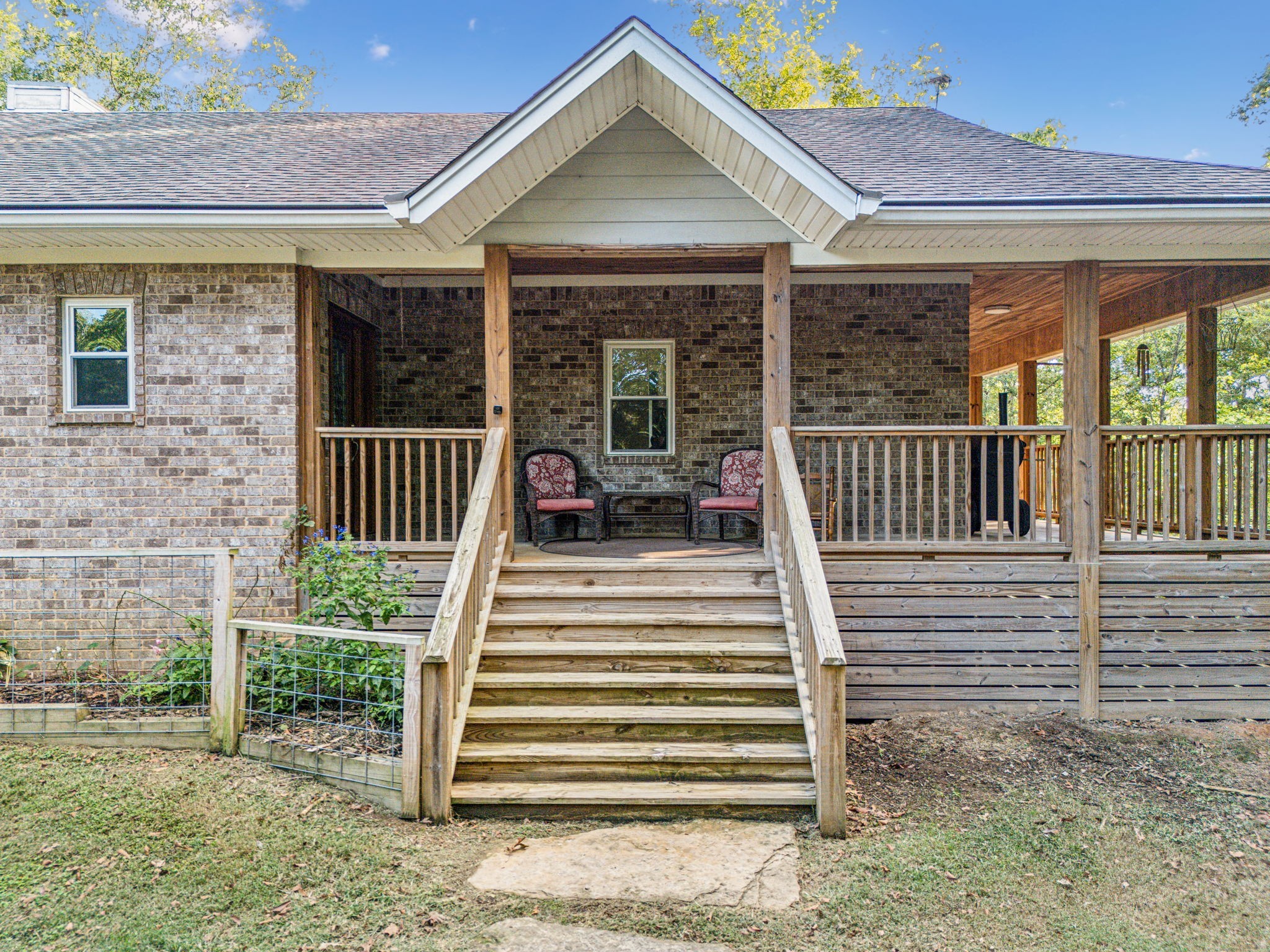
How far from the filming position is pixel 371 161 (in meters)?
6.57

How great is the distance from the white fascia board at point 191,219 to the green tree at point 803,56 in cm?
1829

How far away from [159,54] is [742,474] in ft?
59.2

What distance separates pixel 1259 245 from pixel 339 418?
7149 mm

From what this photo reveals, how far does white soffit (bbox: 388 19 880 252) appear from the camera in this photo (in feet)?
16.2

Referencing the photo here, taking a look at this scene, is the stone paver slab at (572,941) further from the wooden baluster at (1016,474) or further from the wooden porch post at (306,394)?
the wooden baluster at (1016,474)

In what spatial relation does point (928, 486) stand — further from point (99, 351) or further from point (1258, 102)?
point (1258, 102)

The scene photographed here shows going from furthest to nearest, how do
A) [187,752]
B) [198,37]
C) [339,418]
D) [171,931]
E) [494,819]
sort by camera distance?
[198,37] < [339,418] < [187,752] < [494,819] < [171,931]

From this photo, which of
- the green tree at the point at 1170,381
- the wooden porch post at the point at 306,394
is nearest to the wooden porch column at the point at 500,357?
the wooden porch post at the point at 306,394

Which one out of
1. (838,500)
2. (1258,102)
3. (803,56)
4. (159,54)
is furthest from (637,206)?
(1258,102)

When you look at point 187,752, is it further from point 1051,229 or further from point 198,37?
point 198,37

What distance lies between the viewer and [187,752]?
4.29 m

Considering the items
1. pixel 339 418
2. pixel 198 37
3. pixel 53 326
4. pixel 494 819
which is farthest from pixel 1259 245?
pixel 198 37

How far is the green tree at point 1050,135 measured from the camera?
22.3m

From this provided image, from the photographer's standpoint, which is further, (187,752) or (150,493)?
(150,493)
